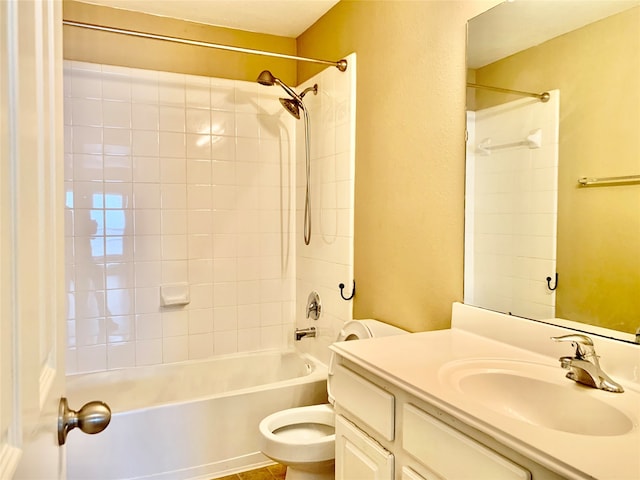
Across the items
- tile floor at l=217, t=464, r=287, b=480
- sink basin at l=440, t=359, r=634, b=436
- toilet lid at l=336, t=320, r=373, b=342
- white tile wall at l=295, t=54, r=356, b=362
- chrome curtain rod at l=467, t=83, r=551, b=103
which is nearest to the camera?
sink basin at l=440, t=359, r=634, b=436

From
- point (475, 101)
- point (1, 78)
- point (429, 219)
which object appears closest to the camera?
point (1, 78)

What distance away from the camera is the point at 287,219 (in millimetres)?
3186

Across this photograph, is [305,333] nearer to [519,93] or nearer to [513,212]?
[513,212]

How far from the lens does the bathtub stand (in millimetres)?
2133

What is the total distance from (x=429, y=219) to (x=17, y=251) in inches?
63.7

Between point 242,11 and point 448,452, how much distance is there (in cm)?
260

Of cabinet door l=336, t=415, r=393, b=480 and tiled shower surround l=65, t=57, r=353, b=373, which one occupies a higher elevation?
tiled shower surround l=65, t=57, r=353, b=373

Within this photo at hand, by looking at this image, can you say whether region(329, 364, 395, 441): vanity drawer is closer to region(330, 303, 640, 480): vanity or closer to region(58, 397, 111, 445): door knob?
region(330, 303, 640, 480): vanity

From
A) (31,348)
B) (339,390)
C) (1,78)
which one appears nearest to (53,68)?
(1,78)

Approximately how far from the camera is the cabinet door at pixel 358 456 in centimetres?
125

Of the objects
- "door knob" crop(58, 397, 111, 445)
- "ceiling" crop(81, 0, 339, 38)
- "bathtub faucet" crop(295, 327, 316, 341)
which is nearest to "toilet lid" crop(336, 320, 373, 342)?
"bathtub faucet" crop(295, 327, 316, 341)

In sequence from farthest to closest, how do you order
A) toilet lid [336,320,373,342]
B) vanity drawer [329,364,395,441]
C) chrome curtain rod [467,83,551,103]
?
toilet lid [336,320,373,342]
chrome curtain rod [467,83,551,103]
vanity drawer [329,364,395,441]

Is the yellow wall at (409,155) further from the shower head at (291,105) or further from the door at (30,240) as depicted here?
the door at (30,240)

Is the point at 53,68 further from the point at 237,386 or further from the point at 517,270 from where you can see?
the point at 237,386
